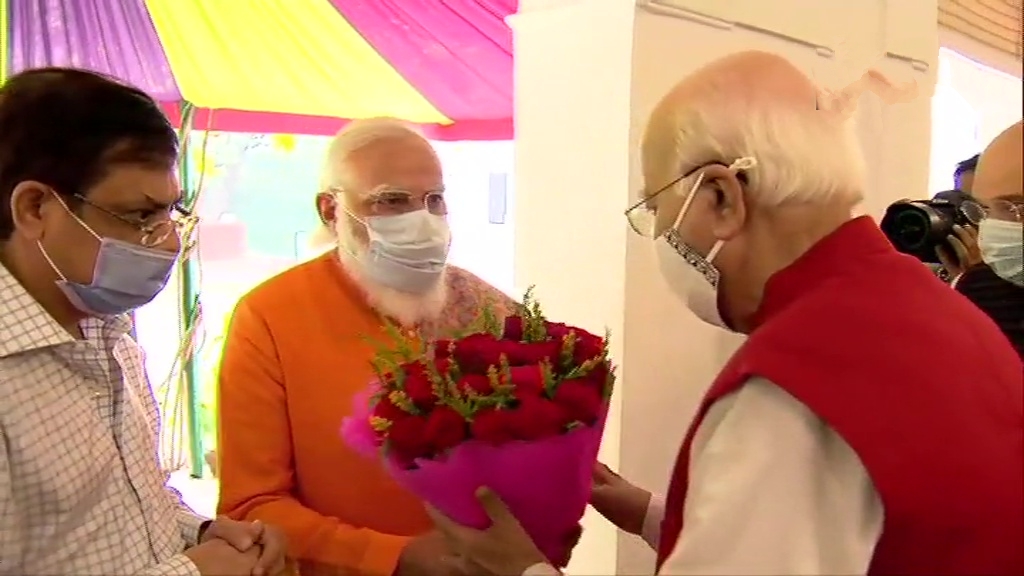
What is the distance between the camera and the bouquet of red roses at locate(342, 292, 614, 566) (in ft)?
3.79

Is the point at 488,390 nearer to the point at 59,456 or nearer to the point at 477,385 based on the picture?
the point at 477,385

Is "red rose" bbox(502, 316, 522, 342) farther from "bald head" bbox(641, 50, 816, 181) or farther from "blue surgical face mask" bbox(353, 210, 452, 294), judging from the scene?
"blue surgical face mask" bbox(353, 210, 452, 294)

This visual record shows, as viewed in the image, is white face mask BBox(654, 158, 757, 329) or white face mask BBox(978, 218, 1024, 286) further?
white face mask BBox(978, 218, 1024, 286)

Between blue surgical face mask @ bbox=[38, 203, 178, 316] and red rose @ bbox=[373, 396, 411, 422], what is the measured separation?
1.30 ft

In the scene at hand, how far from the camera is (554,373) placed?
122 cm

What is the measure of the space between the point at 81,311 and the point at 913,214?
5.78ft

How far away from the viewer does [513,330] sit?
4.39ft

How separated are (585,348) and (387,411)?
30 cm

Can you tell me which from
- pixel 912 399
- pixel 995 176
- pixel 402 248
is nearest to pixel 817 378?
pixel 912 399

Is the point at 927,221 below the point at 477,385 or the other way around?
the other way around

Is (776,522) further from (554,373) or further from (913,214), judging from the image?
(913,214)

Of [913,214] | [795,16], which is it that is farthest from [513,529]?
[795,16]

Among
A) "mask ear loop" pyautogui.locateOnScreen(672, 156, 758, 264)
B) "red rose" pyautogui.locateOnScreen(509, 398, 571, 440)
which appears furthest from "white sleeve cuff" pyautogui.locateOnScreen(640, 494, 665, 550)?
"mask ear loop" pyautogui.locateOnScreen(672, 156, 758, 264)

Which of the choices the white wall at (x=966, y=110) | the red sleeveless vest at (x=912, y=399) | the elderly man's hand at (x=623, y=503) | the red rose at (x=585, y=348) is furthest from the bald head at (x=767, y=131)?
the white wall at (x=966, y=110)
